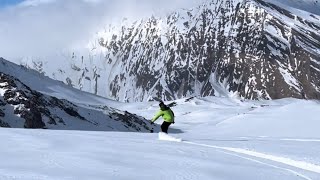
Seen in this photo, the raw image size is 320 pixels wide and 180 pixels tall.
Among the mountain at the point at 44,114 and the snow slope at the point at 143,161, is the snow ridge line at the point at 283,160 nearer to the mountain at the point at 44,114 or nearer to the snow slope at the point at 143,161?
the snow slope at the point at 143,161

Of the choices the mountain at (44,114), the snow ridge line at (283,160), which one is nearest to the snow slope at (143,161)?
the snow ridge line at (283,160)

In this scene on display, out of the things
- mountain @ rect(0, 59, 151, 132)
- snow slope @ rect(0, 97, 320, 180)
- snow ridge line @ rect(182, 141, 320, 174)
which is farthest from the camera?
mountain @ rect(0, 59, 151, 132)

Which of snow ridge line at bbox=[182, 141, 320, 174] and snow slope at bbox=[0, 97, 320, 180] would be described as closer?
snow slope at bbox=[0, 97, 320, 180]

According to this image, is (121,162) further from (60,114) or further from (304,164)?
(60,114)

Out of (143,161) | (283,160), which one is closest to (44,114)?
(283,160)

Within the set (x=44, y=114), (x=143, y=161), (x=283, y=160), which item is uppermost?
(x=44, y=114)

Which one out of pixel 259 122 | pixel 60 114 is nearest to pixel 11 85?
pixel 60 114

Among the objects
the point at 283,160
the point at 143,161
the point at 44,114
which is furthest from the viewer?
the point at 44,114

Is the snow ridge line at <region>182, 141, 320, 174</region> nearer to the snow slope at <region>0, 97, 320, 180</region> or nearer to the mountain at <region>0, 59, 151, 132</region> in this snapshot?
the snow slope at <region>0, 97, 320, 180</region>

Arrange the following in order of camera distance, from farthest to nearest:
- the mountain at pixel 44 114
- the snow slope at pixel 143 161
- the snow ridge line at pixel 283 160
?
the mountain at pixel 44 114 → the snow ridge line at pixel 283 160 → the snow slope at pixel 143 161

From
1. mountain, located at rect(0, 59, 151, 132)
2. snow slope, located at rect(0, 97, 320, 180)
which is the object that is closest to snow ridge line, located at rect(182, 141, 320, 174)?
snow slope, located at rect(0, 97, 320, 180)

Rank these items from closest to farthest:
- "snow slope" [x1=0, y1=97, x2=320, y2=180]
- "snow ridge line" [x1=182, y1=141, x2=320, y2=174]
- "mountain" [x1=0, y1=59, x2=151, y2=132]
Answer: "snow slope" [x1=0, y1=97, x2=320, y2=180], "snow ridge line" [x1=182, y1=141, x2=320, y2=174], "mountain" [x1=0, y1=59, x2=151, y2=132]

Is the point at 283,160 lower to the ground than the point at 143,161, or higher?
lower

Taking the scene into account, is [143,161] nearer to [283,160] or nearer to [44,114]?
[283,160]
